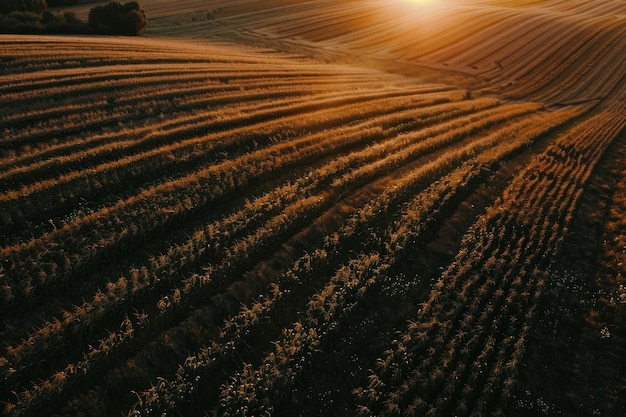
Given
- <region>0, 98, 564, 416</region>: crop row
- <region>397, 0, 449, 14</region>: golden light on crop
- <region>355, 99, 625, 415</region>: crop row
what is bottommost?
<region>355, 99, 625, 415</region>: crop row

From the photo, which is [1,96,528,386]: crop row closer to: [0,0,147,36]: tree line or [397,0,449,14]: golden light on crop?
[0,0,147,36]: tree line

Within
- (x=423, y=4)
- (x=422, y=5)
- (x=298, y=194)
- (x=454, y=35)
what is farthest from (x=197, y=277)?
(x=423, y=4)

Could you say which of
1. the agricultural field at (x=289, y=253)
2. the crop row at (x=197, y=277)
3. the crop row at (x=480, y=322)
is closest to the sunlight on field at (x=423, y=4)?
the agricultural field at (x=289, y=253)

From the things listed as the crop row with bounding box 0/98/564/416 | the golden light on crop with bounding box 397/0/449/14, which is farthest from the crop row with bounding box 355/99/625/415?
the golden light on crop with bounding box 397/0/449/14

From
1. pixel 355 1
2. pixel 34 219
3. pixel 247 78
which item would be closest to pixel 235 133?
pixel 34 219

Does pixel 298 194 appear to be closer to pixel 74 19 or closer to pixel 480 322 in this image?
pixel 480 322

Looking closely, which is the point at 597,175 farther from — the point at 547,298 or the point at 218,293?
the point at 218,293

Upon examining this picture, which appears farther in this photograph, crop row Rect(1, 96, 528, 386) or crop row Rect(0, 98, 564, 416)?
crop row Rect(1, 96, 528, 386)
